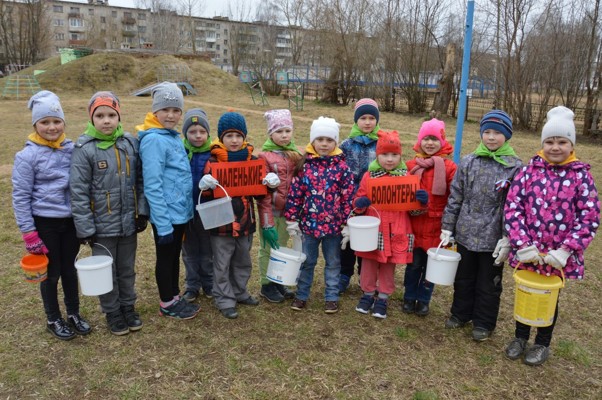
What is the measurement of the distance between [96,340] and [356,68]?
2156cm

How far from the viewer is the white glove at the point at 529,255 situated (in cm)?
292

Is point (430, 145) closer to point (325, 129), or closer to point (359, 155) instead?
point (359, 155)

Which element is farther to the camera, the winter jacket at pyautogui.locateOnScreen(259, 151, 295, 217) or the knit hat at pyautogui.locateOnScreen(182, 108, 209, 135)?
the winter jacket at pyautogui.locateOnScreen(259, 151, 295, 217)

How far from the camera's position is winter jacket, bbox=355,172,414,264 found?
354 centimetres

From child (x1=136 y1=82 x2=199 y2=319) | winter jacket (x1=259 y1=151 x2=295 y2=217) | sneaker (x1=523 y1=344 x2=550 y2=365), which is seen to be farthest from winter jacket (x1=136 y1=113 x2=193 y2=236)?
sneaker (x1=523 y1=344 x2=550 y2=365)

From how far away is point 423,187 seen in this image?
3.56m

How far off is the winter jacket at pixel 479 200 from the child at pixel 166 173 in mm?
1907

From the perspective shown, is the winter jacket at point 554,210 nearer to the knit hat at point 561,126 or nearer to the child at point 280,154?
the knit hat at point 561,126

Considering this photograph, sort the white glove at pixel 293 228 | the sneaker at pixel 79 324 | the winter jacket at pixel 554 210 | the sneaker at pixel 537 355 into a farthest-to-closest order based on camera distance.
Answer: the white glove at pixel 293 228 < the sneaker at pixel 79 324 < the sneaker at pixel 537 355 < the winter jacket at pixel 554 210

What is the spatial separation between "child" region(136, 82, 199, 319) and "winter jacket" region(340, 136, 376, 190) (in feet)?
4.35

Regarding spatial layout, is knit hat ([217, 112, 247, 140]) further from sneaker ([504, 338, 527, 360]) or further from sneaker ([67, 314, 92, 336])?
sneaker ([504, 338, 527, 360])

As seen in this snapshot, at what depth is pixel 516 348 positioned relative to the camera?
129 inches

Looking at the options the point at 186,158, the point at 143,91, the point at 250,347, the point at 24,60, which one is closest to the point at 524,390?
the point at 250,347

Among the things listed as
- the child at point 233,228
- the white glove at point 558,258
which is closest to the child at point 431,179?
the white glove at point 558,258
